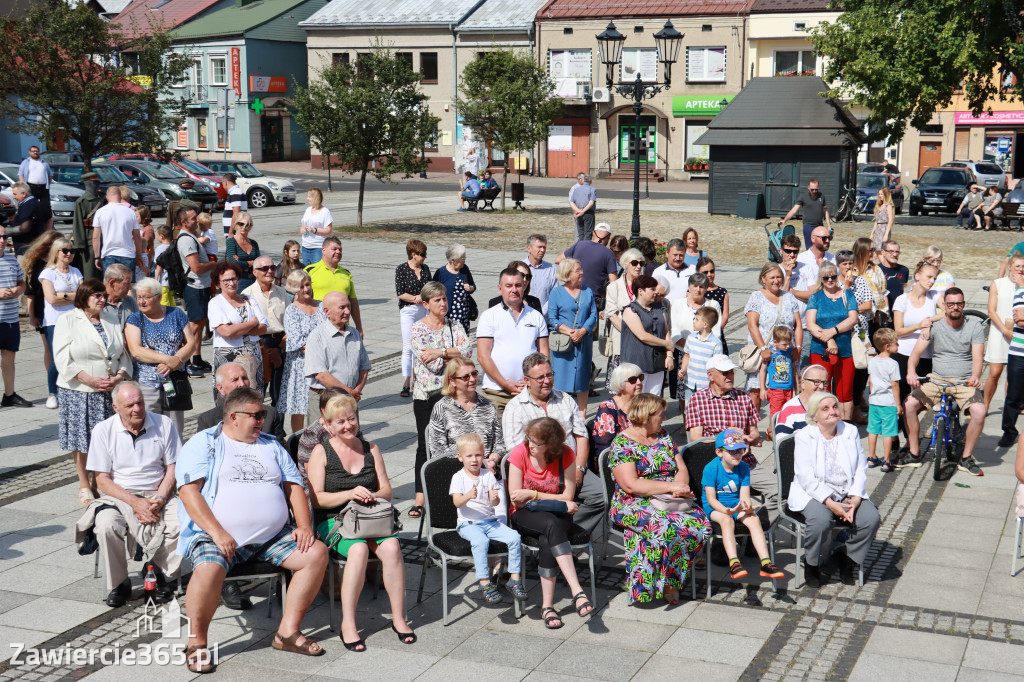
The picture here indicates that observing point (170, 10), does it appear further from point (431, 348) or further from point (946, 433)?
point (946, 433)

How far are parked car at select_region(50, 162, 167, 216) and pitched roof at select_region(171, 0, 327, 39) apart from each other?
2865 cm

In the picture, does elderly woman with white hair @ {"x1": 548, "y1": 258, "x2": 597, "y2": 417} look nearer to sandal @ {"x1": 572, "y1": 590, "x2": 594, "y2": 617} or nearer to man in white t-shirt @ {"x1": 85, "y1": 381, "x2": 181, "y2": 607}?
sandal @ {"x1": 572, "y1": 590, "x2": 594, "y2": 617}

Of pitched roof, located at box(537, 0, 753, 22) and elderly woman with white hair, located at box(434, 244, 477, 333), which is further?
pitched roof, located at box(537, 0, 753, 22)

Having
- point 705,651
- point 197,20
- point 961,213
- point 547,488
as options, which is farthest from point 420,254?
point 197,20

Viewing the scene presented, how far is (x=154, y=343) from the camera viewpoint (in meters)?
8.78

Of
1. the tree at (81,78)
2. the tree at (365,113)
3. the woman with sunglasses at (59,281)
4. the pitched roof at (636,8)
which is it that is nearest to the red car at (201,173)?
the tree at (365,113)

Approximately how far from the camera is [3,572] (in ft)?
24.6

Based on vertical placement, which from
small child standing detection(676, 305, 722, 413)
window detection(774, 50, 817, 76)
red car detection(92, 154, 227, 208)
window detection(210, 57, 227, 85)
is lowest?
small child standing detection(676, 305, 722, 413)

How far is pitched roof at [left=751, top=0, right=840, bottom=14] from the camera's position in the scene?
160 ft

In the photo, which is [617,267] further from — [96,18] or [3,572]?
[96,18]

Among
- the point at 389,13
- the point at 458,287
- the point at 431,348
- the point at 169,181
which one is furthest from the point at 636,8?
the point at 431,348

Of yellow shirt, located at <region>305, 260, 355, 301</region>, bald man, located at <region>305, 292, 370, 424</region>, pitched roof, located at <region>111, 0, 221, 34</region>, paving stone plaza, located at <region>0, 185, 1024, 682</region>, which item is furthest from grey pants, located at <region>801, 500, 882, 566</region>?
pitched roof, located at <region>111, 0, 221, 34</region>

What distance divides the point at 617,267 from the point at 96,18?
52.5ft

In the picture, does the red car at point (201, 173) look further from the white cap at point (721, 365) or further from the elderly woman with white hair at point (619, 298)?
the white cap at point (721, 365)
